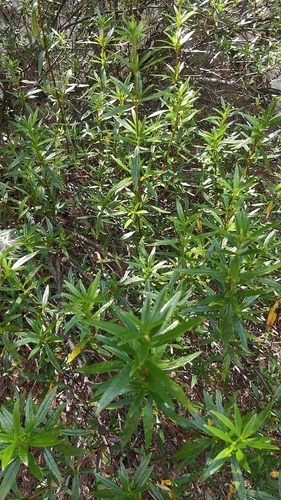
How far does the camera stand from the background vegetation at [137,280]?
122 cm

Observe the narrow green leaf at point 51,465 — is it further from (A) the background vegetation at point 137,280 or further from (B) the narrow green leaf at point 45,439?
(B) the narrow green leaf at point 45,439

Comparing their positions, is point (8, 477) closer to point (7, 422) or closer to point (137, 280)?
point (7, 422)

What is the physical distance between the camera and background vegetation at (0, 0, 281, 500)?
1223 millimetres

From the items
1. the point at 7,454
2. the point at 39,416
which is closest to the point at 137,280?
the point at 39,416

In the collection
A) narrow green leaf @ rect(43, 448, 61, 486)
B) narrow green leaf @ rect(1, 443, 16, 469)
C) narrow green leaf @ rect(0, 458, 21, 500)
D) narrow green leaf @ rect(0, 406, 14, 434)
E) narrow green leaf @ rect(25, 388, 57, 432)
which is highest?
narrow green leaf @ rect(1, 443, 16, 469)

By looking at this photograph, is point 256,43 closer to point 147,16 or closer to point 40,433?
point 147,16

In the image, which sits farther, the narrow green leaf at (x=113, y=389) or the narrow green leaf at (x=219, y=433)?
the narrow green leaf at (x=219, y=433)

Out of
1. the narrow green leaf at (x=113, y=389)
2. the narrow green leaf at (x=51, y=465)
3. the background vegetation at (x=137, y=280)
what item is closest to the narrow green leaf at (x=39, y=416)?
the background vegetation at (x=137, y=280)

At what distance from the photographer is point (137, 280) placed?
1666 mm

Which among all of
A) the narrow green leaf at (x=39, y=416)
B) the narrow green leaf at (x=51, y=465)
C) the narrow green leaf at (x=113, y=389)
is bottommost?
the narrow green leaf at (x=51, y=465)

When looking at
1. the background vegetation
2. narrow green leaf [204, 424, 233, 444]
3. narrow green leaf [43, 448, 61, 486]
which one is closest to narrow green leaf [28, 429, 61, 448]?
the background vegetation

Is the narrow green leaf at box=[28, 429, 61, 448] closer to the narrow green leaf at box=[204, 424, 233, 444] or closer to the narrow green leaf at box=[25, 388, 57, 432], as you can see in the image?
the narrow green leaf at box=[25, 388, 57, 432]

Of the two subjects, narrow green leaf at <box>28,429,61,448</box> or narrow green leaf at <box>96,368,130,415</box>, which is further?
narrow green leaf at <box>28,429,61,448</box>

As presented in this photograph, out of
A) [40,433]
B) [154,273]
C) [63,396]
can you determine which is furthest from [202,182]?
[40,433]
